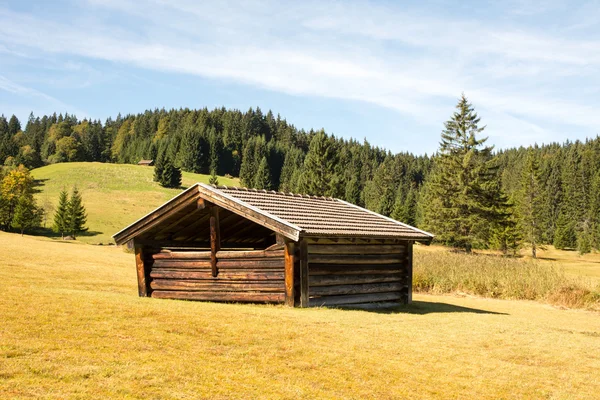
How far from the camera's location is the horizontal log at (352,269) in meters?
14.3

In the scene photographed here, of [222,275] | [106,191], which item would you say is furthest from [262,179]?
[222,275]

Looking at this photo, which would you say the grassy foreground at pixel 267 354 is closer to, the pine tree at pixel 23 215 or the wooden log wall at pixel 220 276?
the wooden log wall at pixel 220 276

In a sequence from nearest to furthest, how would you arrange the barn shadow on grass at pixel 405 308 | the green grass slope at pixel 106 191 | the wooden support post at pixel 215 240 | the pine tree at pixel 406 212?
the wooden support post at pixel 215 240 < the barn shadow on grass at pixel 405 308 < the green grass slope at pixel 106 191 < the pine tree at pixel 406 212

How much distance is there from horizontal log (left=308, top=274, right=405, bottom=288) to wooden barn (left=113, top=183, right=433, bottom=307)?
30 millimetres

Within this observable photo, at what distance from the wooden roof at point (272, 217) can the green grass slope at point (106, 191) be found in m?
53.9

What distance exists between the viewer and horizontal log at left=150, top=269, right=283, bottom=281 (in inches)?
559

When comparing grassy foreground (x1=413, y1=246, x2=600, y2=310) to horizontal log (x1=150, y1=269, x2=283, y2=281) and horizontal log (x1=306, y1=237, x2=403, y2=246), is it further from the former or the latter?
horizontal log (x1=150, y1=269, x2=283, y2=281)

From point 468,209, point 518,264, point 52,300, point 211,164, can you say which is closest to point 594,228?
point 468,209

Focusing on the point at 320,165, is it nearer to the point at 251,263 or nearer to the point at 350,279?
the point at 350,279

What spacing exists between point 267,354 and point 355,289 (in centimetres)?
724

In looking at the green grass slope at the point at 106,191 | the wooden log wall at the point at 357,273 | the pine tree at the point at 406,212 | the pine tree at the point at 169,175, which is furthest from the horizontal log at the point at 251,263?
the pine tree at the point at 169,175

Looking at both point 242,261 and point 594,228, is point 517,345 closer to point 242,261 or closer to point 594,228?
point 242,261

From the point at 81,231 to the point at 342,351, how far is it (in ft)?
228

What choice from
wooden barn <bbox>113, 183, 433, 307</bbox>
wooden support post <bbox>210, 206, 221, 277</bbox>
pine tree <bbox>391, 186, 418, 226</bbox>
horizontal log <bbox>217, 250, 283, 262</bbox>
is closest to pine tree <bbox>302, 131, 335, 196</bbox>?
pine tree <bbox>391, 186, 418, 226</bbox>
